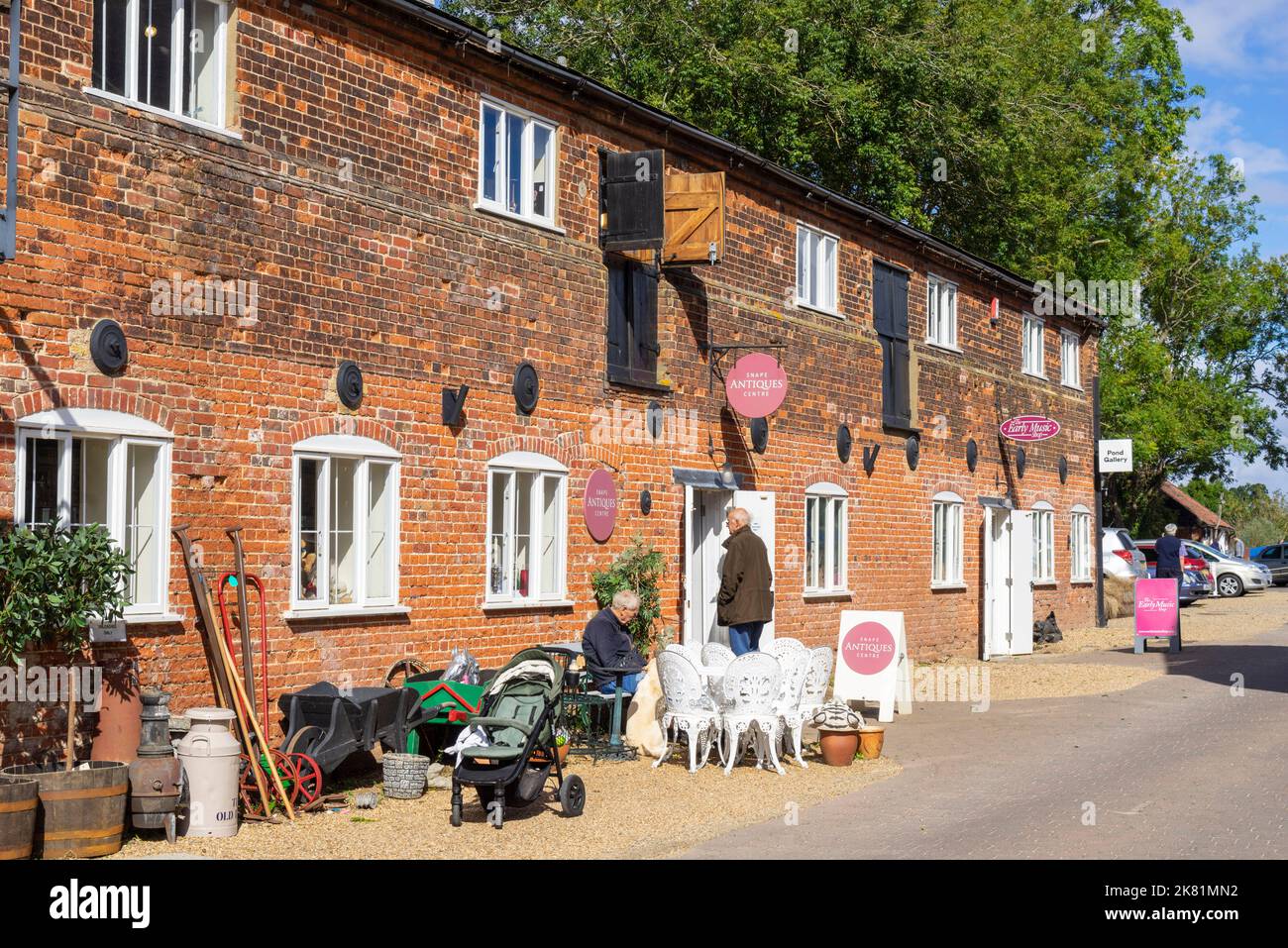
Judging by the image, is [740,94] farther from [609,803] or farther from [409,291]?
[609,803]

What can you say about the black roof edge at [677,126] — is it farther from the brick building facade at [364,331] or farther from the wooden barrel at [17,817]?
the wooden barrel at [17,817]

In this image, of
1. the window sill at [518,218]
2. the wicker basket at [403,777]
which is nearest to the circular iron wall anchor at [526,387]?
the window sill at [518,218]

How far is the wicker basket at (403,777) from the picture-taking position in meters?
10.9

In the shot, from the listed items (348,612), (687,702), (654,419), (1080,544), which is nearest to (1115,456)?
(1080,544)

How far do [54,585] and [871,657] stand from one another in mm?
8596

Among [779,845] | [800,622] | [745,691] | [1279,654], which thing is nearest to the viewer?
[779,845]

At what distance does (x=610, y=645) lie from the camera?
1273 centimetres

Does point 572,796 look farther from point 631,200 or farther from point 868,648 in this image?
point 631,200

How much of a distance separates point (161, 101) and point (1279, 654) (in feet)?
63.2

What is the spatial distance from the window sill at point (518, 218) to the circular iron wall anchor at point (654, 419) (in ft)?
7.71

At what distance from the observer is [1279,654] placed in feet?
76.0

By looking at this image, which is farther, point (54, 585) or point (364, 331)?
point (364, 331)

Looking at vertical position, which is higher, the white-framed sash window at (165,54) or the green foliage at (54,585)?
the white-framed sash window at (165,54)
